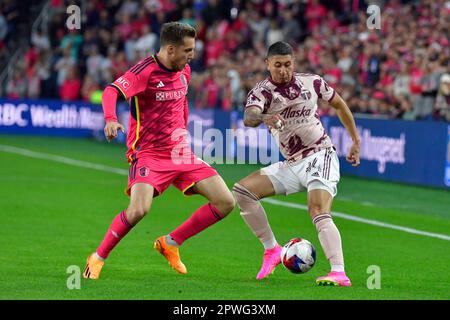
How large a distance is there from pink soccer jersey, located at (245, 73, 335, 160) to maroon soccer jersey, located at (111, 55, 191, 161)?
26.0 inches

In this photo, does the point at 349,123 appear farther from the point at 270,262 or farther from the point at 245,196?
the point at 270,262

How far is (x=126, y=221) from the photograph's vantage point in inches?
383

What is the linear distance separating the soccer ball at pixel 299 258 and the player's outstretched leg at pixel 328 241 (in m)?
0.13

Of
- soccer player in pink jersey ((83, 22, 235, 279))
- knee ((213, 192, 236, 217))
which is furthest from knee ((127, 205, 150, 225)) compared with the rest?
knee ((213, 192, 236, 217))

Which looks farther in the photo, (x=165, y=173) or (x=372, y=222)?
(x=372, y=222)

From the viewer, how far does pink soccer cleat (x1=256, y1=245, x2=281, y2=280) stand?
33.0 ft

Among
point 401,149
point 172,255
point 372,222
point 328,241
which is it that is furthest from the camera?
point 401,149

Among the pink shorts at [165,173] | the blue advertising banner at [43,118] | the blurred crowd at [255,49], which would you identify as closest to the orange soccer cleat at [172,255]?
the pink shorts at [165,173]

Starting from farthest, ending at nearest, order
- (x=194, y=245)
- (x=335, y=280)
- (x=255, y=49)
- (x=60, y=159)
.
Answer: (x=255, y=49)
(x=60, y=159)
(x=194, y=245)
(x=335, y=280)

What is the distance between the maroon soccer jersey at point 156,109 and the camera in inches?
388

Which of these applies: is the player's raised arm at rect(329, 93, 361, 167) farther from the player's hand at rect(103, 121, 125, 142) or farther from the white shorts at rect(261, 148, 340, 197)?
the player's hand at rect(103, 121, 125, 142)

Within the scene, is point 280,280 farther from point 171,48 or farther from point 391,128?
point 391,128

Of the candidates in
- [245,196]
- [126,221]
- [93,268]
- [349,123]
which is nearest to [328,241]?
[245,196]

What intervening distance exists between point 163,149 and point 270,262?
4.61ft
